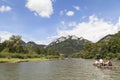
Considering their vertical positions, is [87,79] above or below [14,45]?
below

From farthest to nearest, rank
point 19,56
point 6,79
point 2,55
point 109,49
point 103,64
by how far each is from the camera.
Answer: point 109,49, point 19,56, point 2,55, point 103,64, point 6,79

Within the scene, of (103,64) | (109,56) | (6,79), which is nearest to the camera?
(6,79)

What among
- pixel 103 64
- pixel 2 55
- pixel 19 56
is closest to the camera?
pixel 103 64

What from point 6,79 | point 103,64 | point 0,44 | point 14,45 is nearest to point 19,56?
point 14,45

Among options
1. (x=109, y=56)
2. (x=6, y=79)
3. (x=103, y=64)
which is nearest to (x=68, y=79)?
(x=6, y=79)

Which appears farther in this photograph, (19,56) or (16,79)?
(19,56)

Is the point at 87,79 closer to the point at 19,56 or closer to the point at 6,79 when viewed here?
the point at 6,79

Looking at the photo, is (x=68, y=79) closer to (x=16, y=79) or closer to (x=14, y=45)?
(x=16, y=79)

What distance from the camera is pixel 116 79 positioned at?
157 ft

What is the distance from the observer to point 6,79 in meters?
46.0

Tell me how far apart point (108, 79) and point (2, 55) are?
295ft

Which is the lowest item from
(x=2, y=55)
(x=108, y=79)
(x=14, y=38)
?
(x=108, y=79)

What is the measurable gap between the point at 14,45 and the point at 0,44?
→ 12.8m

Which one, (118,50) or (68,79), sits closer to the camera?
(68,79)
